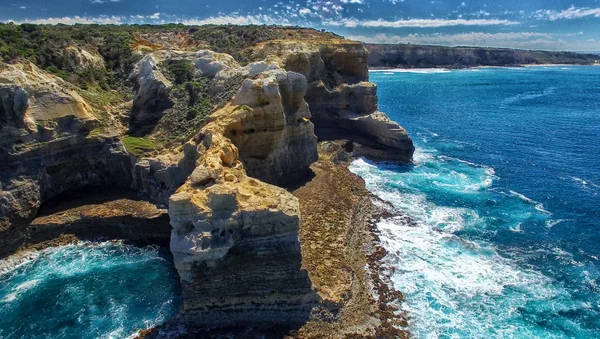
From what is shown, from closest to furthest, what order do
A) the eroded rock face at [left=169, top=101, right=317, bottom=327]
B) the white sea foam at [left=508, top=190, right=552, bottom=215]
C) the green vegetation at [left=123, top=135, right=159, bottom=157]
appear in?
the eroded rock face at [left=169, top=101, right=317, bottom=327]
the green vegetation at [left=123, top=135, right=159, bottom=157]
the white sea foam at [left=508, top=190, right=552, bottom=215]

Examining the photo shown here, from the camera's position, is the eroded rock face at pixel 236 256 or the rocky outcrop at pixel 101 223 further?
the rocky outcrop at pixel 101 223

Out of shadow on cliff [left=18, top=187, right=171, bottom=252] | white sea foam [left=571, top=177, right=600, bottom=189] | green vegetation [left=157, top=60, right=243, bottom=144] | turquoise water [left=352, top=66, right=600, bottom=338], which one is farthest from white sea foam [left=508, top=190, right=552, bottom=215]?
shadow on cliff [left=18, top=187, right=171, bottom=252]

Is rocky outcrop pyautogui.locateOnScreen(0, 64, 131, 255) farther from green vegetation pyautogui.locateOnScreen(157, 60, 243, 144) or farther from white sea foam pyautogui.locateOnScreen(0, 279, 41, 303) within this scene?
green vegetation pyautogui.locateOnScreen(157, 60, 243, 144)

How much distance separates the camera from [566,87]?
126 metres

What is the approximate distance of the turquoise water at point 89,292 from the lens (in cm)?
2648

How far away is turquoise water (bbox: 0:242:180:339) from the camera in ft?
86.9

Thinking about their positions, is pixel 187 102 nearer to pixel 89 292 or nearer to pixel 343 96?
pixel 89 292

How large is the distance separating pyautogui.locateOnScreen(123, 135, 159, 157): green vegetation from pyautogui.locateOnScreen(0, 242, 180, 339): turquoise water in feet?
29.7

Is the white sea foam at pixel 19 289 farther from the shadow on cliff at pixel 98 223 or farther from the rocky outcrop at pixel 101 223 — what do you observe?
the rocky outcrop at pixel 101 223

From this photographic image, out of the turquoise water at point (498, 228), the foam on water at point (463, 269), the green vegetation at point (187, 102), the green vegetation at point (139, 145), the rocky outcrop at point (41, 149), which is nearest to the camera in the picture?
the foam on water at point (463, 269)

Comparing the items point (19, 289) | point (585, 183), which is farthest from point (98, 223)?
point (585, 183)

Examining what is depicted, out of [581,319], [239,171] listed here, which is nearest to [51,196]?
[239,171]

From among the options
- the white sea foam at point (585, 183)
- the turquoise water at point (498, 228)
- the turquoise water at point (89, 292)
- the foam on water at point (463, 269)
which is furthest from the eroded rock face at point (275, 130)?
the white sea foam at point (585, 183)

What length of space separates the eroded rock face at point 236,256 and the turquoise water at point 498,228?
8.54m
